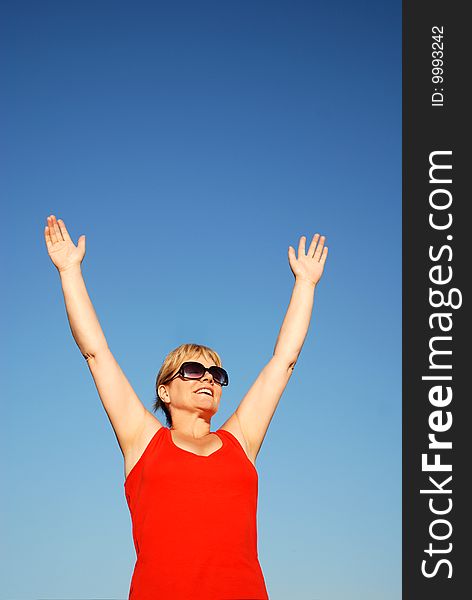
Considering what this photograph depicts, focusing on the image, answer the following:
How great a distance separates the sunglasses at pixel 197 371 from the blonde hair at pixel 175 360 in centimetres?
6

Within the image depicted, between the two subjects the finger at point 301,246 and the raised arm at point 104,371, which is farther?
the finger at point 301,246

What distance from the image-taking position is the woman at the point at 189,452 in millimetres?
5602

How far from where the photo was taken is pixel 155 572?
5586 mm

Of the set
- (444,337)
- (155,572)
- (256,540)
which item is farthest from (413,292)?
(155,572)

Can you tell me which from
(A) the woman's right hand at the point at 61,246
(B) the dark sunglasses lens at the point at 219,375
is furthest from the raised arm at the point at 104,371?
(B) the dark sunglasses lens at the point at 219,375

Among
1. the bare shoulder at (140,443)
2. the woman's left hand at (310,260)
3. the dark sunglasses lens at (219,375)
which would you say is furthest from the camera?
the woman's left hand at (310,260)

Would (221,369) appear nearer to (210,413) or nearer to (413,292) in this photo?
(210,413)

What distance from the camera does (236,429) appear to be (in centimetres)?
653

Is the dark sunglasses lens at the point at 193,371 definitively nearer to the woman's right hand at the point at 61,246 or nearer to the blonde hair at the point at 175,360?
the blonde hair at the point at 175,360

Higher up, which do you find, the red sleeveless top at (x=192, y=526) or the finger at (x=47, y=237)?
the finger at (x=47, y=237)

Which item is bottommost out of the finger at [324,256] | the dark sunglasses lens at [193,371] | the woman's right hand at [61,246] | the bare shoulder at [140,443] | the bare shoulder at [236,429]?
the bare shoulder at [140,443]

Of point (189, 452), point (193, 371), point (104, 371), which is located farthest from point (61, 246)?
point (189, 452)

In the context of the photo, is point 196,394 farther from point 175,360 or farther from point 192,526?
point 192,526

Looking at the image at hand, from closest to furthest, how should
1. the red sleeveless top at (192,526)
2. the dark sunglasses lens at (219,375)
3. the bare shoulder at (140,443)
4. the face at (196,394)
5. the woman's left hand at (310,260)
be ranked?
the red sleeveless top at (192,526), the bare shoulder at (140,443), the face at (196,394), the dark sunglasses lens at (219,375), the woman's left hand at (310,260)
